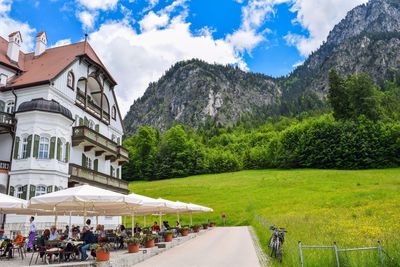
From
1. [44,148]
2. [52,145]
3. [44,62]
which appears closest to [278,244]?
[52,145]

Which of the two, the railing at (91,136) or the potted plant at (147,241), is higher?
the railing at (91,136)

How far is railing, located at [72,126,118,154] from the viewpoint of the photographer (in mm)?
34438

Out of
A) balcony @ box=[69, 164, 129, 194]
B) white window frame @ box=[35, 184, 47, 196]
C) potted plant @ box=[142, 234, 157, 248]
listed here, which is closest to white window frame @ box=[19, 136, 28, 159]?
white window frame @ box=[35, 184, 47, 196]

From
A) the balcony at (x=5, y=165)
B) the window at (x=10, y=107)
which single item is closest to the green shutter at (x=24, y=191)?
the balcony at (x=5, y=165)

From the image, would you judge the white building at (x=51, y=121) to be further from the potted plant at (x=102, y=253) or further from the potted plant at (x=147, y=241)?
the potted plant at (x=102, y=253)

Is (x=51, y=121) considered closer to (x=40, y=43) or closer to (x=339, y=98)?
(x=40, y=43)

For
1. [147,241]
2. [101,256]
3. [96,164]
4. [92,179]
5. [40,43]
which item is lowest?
[101,256]

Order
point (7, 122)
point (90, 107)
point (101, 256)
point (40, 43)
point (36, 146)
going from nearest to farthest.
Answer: point (101, 256), point (36, 146), point (7, 122), point (90, 107), point (40, 43)

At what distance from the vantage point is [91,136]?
36188mm

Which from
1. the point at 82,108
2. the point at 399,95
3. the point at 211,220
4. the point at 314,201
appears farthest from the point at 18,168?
the point at 399,95

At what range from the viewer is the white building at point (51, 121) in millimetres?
29984

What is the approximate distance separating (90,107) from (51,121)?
366 inches

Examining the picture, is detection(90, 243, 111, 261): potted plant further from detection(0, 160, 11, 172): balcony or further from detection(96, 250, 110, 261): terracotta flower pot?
detection(0, 160, 11, 172): balcony

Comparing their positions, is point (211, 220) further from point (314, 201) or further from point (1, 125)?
point (1, 125)
